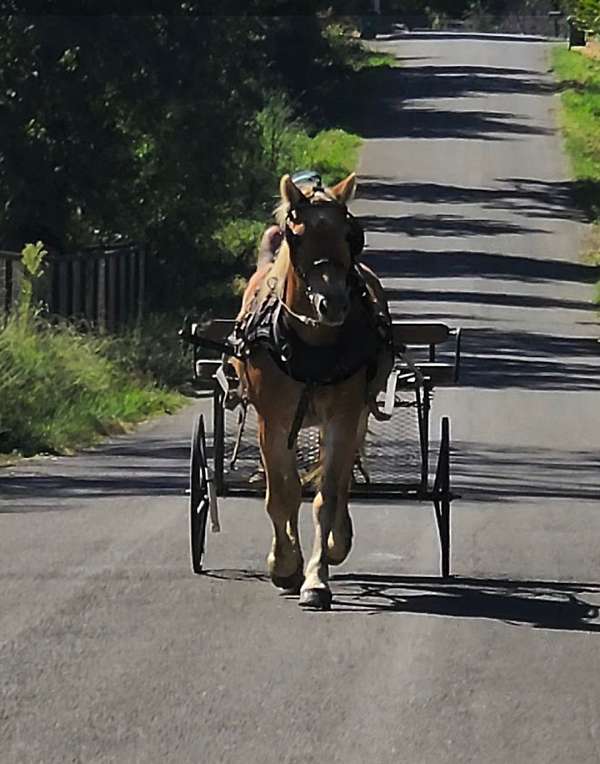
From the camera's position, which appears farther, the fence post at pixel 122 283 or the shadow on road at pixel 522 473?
the fence post at pixel 122 283

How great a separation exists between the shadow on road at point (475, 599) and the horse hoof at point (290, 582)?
21 cm

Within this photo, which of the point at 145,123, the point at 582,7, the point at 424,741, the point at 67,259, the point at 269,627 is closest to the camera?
the point at 424,741

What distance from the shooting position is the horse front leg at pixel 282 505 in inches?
387

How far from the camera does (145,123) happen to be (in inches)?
1156

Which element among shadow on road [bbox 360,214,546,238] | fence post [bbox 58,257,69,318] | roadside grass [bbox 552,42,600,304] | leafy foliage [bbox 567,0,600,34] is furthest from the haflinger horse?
shadow on road [bbox 360,214,546,238]

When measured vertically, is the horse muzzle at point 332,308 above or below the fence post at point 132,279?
above

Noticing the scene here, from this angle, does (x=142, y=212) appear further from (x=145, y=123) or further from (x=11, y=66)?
(x=11, y=66)

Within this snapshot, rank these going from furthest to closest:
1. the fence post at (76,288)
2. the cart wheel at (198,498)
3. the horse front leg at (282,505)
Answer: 1. the fence post at (76,288)
2. the cart wheel at (198,498)
3. the horse front leg at (282,505)

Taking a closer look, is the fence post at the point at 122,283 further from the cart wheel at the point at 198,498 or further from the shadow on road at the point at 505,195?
the shadow on road at the point at 505,195

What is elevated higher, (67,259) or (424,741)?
(424,741)

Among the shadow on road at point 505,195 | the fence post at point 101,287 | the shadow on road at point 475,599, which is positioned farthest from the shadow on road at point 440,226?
the shadow on road at point 475,599

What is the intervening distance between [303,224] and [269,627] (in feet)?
6.10

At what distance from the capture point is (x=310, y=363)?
949 centimetres

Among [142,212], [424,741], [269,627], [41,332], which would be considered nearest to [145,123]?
[142,212]
